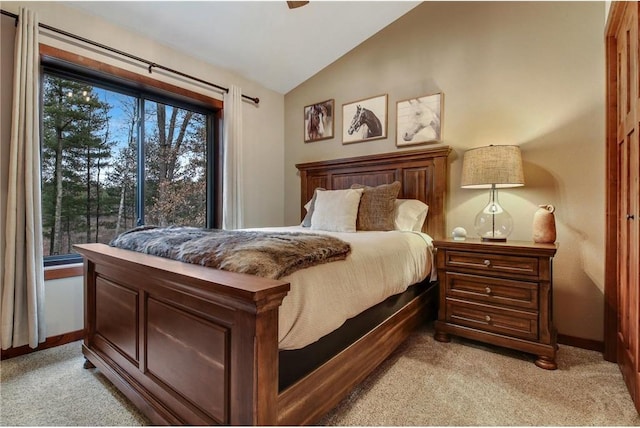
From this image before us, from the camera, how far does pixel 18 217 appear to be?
2.02 meters

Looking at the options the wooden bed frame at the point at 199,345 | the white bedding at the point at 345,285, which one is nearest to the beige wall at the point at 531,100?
the white bedding at the point at 345,285

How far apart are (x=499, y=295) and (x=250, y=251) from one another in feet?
5.84

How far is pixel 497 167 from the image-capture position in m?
2.20

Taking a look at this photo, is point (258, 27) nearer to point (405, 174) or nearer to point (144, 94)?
point (144, 94)

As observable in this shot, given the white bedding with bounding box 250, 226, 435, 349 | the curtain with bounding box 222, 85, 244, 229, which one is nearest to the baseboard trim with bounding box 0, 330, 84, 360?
the curtain with bounding box 222, 85, 244, 229

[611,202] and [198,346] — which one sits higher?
[611,202]

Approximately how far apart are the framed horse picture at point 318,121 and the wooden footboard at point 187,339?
2.56 meters

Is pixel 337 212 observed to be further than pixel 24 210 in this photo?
Yes

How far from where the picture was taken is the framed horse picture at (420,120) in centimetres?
282

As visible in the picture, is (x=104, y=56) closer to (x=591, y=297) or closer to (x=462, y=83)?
(x=462, y=83)

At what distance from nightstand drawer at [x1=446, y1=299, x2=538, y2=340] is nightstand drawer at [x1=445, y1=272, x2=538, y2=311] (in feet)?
0.15

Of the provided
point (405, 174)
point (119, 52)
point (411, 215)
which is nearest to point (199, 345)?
point (411, 215)

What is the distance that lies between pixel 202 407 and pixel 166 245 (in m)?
0.75

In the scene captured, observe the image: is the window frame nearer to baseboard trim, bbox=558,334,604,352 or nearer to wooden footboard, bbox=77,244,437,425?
wooden footboard, bbox=77,244,437,425
